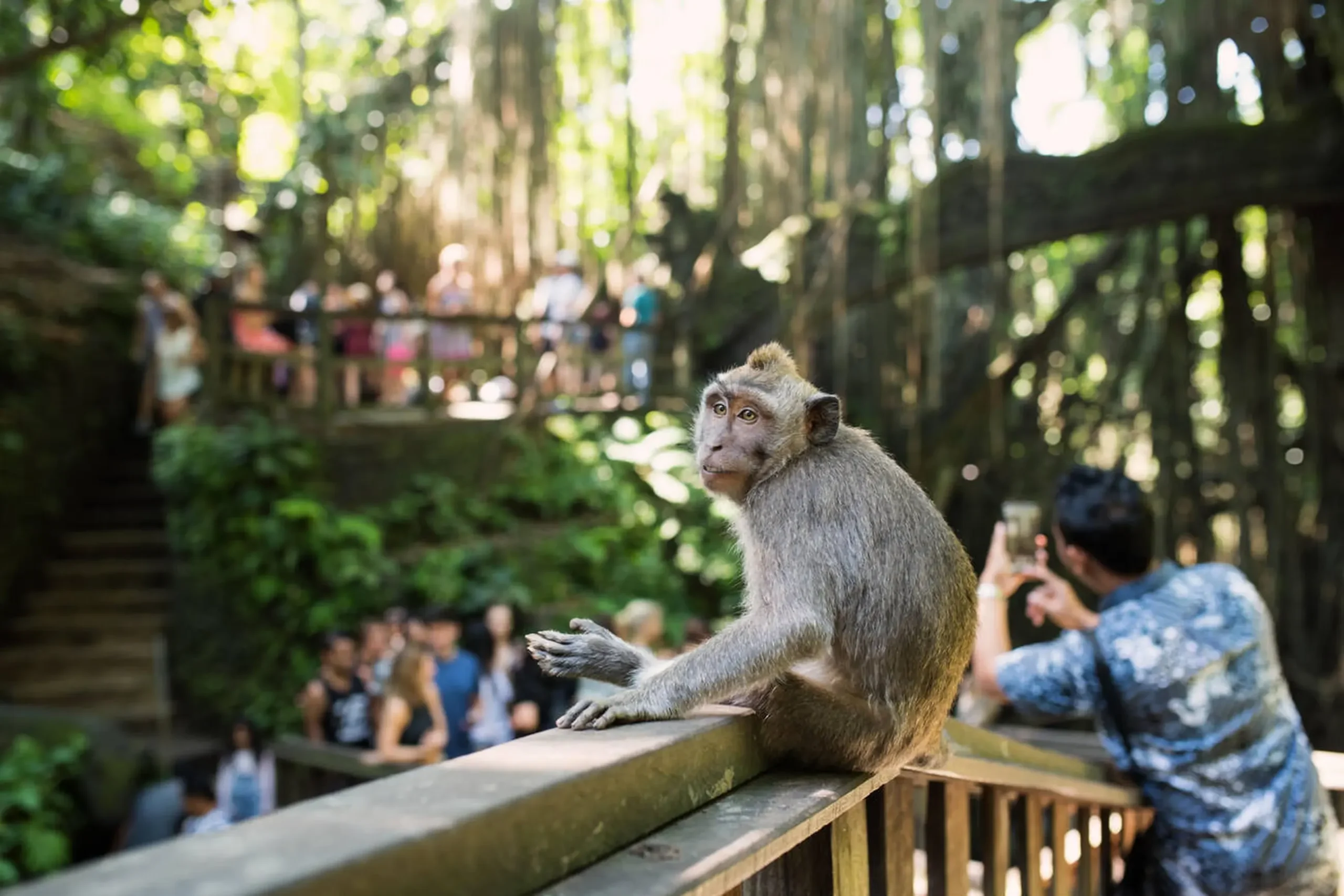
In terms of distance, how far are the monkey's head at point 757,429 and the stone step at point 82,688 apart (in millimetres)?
7547

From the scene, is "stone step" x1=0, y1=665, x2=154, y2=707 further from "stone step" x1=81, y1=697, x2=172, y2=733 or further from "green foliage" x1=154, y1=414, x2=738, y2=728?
"green foliage" x1=154, y1=414, x2=738, y2=728

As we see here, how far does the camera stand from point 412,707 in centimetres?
497

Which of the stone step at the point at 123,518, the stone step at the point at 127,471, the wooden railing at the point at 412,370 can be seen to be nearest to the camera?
the wooden railing at the point at 412,370

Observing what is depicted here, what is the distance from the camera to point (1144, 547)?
2.66 m

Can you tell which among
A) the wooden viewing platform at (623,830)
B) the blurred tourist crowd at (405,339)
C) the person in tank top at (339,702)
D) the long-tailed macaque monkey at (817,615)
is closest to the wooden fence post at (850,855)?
the wooden viewing platform at (623,830)

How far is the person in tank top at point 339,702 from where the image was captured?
17.4 feet

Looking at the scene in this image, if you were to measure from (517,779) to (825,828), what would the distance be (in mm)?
755

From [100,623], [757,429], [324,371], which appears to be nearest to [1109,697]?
[757,429]

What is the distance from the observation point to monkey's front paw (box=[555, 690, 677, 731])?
1.70 metres

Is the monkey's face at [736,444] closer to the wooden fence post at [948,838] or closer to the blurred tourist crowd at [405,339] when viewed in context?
the wooden fence post at [948,838]

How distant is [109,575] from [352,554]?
2701 mm

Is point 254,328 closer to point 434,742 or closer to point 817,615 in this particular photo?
point 434,742

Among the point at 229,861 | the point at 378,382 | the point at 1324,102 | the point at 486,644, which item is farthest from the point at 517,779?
the point at 378,382

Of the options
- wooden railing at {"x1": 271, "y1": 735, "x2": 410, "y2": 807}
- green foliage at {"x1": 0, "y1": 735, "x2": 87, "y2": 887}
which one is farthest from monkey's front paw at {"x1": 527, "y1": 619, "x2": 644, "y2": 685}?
green foliage at {"x1": 0, "y1": 735, "x2": 87, "y2": 887}
